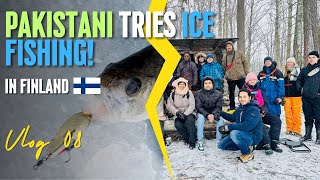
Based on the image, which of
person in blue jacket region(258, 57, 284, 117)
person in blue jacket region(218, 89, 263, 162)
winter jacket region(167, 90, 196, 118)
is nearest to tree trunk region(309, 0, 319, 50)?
person in blue jacket region(258, 57, 284, 117)

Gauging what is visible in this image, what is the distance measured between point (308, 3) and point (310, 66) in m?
4.01

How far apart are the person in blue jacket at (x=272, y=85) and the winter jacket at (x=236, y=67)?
469 mm

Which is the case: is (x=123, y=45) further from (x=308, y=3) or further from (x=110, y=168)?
(x=308, y=3)

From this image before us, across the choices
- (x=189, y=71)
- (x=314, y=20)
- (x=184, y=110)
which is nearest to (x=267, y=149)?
(x=184, y=110)

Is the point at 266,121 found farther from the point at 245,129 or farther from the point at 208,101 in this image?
the point at 208,101

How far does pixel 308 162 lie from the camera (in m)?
3.52

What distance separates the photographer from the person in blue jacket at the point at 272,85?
4438 millimetres

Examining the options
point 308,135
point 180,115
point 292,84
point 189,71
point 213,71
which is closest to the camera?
point 180,115

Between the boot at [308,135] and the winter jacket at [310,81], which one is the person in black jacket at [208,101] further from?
the boot at [308,135]

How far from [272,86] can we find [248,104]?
1024 millimetres

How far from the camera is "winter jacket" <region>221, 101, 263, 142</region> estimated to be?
141 inches

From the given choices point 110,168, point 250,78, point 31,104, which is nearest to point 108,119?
point 110,168

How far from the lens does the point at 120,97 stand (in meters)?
2.28

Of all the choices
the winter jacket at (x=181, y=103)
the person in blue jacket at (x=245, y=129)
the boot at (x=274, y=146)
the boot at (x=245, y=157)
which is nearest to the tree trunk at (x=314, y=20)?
the boot at (x=274, y=146)
